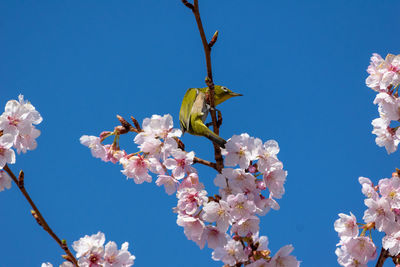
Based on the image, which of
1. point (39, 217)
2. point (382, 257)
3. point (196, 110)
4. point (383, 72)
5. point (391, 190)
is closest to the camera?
point (39, 217)

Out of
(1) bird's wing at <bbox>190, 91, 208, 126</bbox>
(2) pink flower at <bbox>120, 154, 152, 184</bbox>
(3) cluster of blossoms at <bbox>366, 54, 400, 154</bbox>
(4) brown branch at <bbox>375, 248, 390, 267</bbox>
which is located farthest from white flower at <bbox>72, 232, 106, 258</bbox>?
(3) cluster of blossoms at <bbox>366, 54, 400, 154</bbox>

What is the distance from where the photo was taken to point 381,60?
3.46 meters

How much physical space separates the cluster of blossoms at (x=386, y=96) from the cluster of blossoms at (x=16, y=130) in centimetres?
261

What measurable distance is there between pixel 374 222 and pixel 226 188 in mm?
1258

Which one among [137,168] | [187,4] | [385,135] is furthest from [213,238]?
[385,135]

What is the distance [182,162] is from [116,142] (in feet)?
2.26

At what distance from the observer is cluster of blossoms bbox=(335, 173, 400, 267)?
3.04m

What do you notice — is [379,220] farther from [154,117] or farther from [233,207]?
[154,117]

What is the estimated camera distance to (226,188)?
8.91 feet

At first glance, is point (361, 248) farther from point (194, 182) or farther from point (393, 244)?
point (194, 182)

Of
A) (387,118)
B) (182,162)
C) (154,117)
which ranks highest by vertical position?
(387,118)

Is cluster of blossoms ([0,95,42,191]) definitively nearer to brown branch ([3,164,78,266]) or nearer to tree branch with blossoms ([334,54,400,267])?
brown branch ([3,164,78,266])

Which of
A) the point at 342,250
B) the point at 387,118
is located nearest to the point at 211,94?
the point at 387,118

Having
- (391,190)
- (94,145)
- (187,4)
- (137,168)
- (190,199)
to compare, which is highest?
(187,4)
